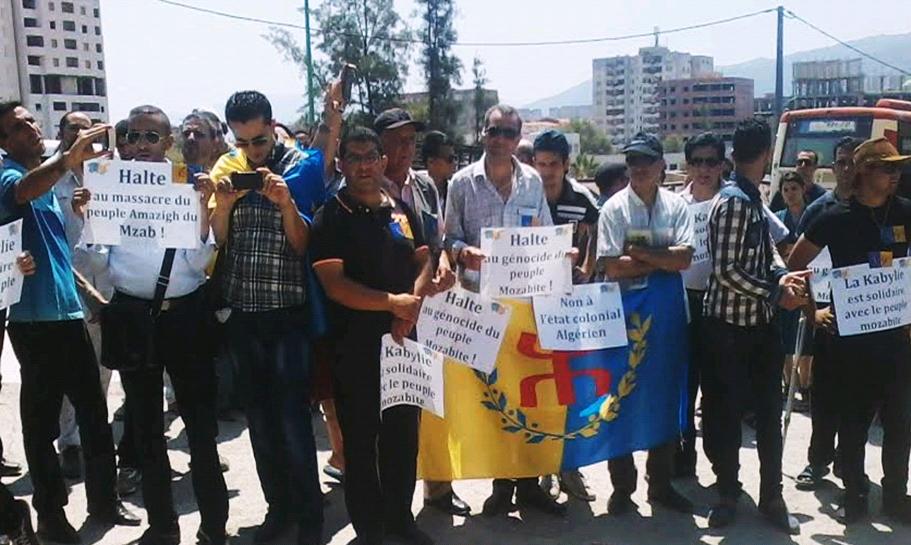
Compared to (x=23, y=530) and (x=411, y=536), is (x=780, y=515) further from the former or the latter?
(x=23, y=530)

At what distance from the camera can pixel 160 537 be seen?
13.8 ft

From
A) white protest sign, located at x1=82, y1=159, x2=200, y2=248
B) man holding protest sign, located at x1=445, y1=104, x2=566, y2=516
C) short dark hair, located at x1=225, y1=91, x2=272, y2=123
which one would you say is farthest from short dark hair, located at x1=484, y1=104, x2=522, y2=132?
white protest sign, located at x1=82, y1=159, x2=200, y2=248

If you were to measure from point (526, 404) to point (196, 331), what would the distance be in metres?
1.81

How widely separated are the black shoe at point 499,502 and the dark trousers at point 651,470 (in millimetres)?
601

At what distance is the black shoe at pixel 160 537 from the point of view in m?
4.19

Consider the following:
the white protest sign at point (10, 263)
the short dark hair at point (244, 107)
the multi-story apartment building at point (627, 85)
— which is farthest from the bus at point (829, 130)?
the multi-story apartment building at point (627, 85)

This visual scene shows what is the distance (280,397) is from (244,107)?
4.65 feet

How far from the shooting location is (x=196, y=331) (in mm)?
4129

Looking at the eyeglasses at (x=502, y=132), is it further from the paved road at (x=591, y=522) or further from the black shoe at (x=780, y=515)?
the black shoe at (x=780, y=515)

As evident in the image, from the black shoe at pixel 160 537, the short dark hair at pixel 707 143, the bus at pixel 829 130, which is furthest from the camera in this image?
the bus at pixel 829 130

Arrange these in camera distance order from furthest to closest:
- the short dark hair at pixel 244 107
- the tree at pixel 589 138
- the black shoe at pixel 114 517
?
the tree at pixel 589 138 < the black shoe at pixel 114 517 < the short dark hair at pixel 244 107

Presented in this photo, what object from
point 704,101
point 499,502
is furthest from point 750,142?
point 704,101

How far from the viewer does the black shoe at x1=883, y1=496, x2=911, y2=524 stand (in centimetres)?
446

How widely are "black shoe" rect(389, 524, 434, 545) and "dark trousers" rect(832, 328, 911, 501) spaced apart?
2.30 metres
